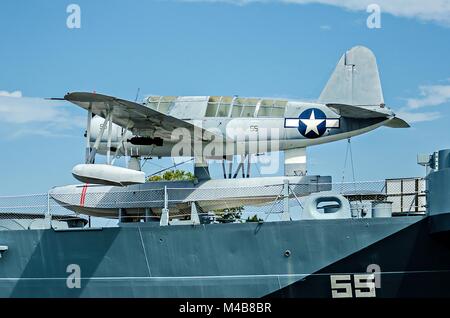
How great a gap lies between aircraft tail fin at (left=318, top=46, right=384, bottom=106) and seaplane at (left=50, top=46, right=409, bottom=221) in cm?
3

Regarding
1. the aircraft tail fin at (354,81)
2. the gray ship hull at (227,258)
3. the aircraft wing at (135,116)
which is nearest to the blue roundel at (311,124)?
the aircraft tail fin at (354,81)

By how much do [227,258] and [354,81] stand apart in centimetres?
928

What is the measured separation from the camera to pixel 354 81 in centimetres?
2698

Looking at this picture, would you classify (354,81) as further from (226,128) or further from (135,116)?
(135,116)

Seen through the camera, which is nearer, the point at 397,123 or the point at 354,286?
the point at 354,286

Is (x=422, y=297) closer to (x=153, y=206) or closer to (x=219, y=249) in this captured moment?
(x=219, y=249)

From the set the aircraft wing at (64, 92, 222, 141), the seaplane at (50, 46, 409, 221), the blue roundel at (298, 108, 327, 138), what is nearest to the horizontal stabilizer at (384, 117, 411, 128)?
the seaplane at (50, 46, 409, 221)

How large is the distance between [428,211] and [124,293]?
27.5ft

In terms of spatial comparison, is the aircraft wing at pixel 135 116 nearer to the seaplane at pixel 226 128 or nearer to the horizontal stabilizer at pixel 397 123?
the seaplane at pixel 226 128

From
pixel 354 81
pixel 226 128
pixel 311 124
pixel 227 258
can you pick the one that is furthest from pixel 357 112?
pixel 227 258

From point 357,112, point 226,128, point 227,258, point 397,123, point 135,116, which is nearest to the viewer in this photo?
point 227,258

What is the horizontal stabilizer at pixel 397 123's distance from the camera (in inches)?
1069
